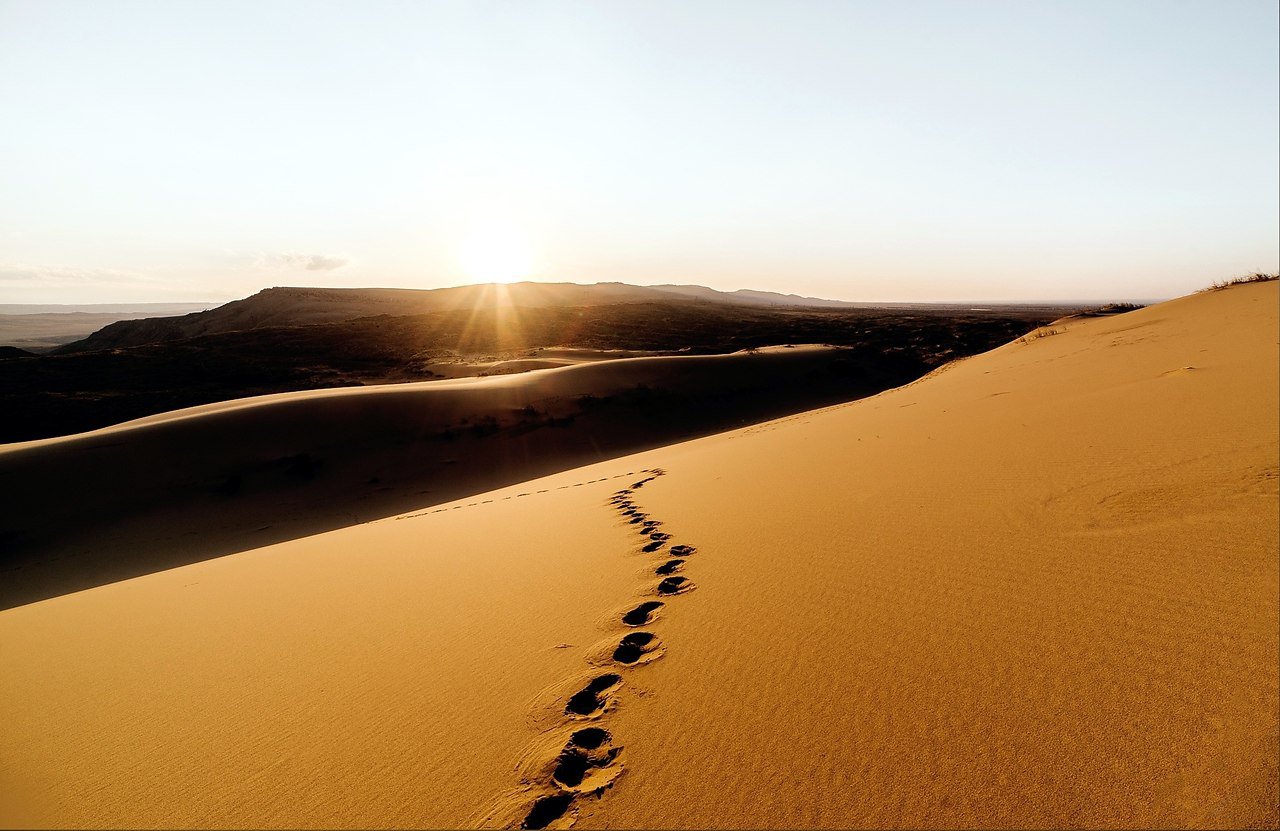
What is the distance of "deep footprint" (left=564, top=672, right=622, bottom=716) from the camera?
216 cm

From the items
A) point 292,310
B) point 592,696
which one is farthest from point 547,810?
point 292,310

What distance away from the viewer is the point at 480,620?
121 inches

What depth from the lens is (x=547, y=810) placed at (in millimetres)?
1687

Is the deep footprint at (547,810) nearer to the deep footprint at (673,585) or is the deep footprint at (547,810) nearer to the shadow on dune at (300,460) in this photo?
the deep footprint at (673,585)

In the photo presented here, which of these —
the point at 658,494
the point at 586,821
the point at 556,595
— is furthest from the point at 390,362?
the point at 586,821

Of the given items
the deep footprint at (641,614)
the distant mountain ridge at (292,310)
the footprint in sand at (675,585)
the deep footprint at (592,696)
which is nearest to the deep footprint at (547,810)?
the deep footprint at (592,696)

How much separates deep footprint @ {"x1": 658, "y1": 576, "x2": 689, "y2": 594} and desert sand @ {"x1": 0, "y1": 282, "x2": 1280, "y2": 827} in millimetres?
74

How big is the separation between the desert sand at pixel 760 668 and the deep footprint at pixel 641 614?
0.04 meters

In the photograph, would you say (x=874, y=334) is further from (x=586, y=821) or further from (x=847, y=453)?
(x=586, y=821)

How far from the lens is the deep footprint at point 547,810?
1.65 m

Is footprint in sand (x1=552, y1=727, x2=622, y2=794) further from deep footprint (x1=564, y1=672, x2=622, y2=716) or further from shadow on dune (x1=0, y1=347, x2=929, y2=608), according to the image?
shadow on dune (x1=0, y1=347, x2=929, y2=608)

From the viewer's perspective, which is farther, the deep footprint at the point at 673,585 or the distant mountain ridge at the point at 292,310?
the distant mountain ridge at the point at 292,310

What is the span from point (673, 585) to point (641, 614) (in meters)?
0.37

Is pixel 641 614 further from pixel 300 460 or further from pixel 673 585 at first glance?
pixel 300 460
